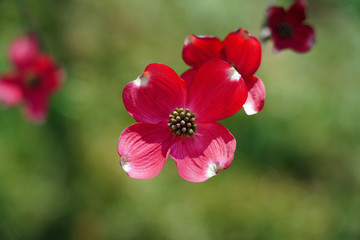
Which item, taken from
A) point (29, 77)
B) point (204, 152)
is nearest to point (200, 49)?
point (204, 152)

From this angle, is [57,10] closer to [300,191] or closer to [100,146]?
[100,146]

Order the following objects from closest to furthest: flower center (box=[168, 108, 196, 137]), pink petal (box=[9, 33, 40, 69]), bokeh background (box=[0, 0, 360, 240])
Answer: flower center (box=[168, 108, 196, 137])
pink petal (box=[9, 33, 40, 69])
bokeh background (box=[0, 0, 360, 240])

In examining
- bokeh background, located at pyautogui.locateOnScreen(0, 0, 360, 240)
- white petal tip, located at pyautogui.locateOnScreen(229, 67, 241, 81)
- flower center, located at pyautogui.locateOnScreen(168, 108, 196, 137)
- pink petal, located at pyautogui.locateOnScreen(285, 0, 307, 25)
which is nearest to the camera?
white petal tip, located at pyautogui.locateOnScreen(229, 67, 241, 81)

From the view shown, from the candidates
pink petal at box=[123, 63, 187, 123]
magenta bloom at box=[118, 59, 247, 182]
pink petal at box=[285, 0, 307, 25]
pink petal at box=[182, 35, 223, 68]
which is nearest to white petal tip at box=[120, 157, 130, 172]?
magenta bloom at box=[118, 59, 247, 182]

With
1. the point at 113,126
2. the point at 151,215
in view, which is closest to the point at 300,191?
the point at 151,215

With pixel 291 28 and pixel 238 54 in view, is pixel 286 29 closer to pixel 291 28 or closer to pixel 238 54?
pixel 291 28

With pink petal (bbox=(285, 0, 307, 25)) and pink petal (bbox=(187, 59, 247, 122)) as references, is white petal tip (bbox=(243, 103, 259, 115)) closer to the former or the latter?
pink petal (bbox=(187, 59, 247, 122))

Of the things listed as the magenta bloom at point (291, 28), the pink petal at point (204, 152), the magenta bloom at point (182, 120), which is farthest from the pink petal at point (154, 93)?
the magenta bloom at point (291, 28)
